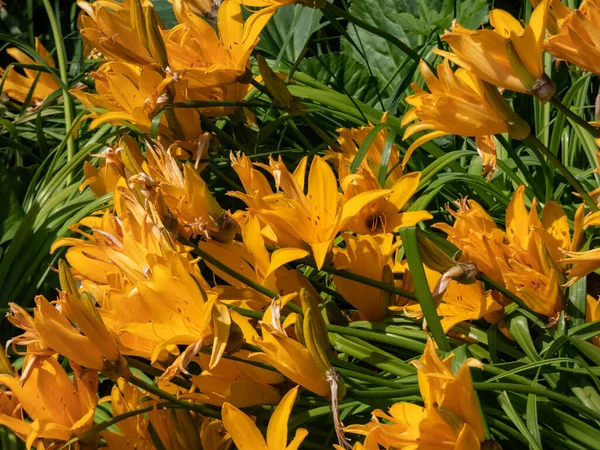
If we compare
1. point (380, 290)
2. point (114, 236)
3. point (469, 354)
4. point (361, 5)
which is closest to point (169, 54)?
point (114, 236)

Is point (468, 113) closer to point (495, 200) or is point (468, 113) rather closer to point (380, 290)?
point (380, 290)

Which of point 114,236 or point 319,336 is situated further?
point 114,236

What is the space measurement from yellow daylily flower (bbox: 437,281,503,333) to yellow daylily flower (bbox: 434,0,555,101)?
8.0 inches

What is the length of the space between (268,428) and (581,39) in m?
0.43

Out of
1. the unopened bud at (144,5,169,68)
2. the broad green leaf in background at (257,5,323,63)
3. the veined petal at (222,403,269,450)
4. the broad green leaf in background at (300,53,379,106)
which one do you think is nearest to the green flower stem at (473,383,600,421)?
the veined petal at (222,403,269,450)

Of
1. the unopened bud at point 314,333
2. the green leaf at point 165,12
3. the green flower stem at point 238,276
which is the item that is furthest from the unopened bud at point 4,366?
the green leaf at point 165,12

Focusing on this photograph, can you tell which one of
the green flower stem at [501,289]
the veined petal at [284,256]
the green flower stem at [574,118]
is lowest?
the green flower stem at [501,289]

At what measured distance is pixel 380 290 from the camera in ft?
2.89

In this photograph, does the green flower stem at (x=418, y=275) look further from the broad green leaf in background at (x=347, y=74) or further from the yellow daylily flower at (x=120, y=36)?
the broad green leaf in background at (x=347, y=74)

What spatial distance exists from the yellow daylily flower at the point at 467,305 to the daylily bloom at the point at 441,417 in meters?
0.19

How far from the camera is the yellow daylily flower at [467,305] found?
0.82 metres

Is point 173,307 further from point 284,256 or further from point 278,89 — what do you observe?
point 278,89

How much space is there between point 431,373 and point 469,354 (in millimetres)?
193

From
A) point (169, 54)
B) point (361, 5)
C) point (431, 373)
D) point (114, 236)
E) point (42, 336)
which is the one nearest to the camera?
point (431, 373)
